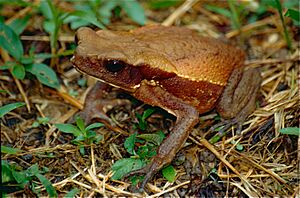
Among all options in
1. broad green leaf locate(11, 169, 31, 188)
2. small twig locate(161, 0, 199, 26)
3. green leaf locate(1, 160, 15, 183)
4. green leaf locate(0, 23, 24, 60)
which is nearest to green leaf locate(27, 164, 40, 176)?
broad green leaf locate(11, 169, 31, 188)

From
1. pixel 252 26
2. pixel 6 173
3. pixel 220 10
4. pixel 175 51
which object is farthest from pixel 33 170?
pixel 252 26

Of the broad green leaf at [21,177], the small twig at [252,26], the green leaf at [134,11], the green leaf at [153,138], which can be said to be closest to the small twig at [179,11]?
the green leaf at [134,11]

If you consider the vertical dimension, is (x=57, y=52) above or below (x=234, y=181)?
above

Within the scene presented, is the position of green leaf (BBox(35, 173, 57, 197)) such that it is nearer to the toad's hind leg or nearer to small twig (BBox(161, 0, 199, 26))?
the toad's hind leg

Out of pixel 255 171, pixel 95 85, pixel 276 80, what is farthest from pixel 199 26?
pixel 255 171

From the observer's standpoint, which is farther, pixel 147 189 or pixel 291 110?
pixel 291 110

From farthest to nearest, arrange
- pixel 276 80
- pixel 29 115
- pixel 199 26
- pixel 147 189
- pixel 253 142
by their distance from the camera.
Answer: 1. pixel 199 26
2. pixel 276 80
3. pixel 29 115
4. pixel 253 142
5. pixel 147 189

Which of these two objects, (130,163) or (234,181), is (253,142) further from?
(130,163)

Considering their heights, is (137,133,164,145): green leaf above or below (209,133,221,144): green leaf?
above
